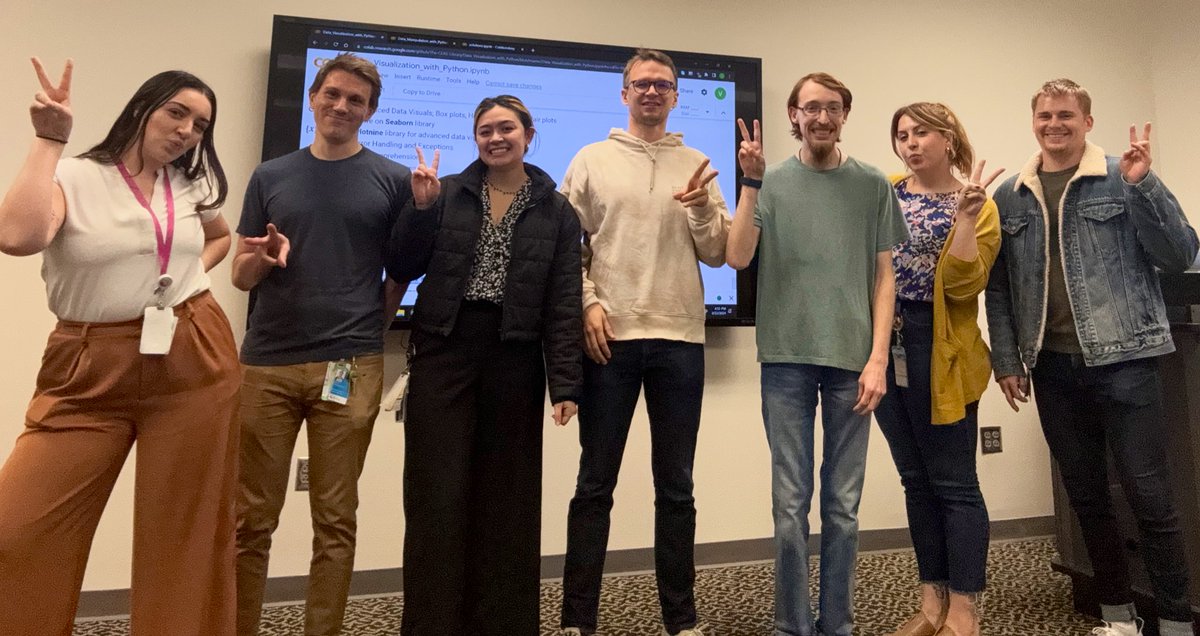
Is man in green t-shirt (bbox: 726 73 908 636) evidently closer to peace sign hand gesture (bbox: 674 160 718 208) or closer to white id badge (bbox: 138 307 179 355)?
peace sign hand gesture (bbox: 674 160 718 208)

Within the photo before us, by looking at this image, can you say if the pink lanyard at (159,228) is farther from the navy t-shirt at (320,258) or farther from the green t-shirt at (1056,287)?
the green t-shirt at (1056,287)

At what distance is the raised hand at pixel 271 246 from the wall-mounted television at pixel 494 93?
3.09 feet

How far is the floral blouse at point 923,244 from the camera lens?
70.9 inches

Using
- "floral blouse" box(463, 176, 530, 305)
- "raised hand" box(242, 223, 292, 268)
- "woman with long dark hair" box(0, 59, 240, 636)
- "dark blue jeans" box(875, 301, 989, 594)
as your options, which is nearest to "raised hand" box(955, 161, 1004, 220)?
"dark blue jeans" box(875, 301, 989, 594)

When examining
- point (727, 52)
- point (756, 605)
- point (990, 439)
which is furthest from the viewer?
point (990, 439)

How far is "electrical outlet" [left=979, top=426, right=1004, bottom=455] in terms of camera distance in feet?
10.2

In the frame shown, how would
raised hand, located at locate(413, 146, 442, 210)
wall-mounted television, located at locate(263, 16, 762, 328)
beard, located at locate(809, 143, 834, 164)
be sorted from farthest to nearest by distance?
1. wall-mounted television, located at locate(263, 16, 762, 328)
2. beard, located at locate(809, 143, 834, 164)
3. raised hand, located at locate(413, 146, 442, 210)

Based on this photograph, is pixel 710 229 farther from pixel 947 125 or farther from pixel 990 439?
pixel 990 439

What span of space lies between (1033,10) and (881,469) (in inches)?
94.0

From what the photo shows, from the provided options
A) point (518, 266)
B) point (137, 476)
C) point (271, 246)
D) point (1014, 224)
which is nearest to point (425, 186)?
point (518, 266)

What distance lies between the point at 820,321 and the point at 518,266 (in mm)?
740

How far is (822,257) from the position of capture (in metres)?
1.68

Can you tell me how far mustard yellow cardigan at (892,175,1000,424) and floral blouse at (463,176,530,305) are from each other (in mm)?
1091

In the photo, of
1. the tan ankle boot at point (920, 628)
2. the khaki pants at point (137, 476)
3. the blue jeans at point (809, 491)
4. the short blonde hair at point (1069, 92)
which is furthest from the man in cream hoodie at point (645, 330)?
the short blonde hair at point (1069, 92)
